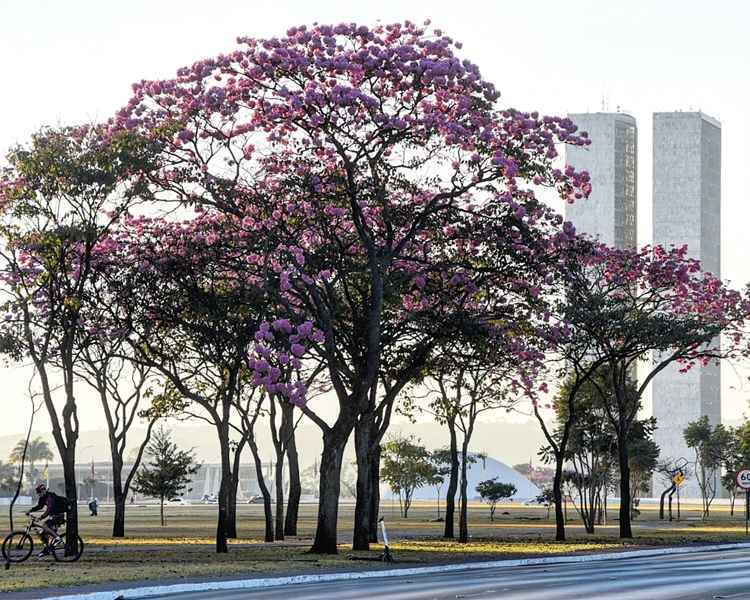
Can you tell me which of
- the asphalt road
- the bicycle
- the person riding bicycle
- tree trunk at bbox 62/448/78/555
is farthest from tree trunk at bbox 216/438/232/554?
the asphalt road

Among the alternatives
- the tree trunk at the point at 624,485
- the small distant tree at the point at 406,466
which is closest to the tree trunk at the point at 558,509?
the tree trunk at the point at 624,485

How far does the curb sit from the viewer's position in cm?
2461

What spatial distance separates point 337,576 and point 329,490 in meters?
9.51

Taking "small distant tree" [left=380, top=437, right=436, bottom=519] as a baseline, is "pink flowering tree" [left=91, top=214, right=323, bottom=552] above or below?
above

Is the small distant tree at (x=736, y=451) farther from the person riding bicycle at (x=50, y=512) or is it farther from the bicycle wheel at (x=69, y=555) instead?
the person riding bicycle at (x=50, y=512)

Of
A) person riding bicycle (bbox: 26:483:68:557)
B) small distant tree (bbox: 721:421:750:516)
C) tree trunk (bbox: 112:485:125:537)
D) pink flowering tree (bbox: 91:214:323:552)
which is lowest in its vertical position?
tree trunk (bbox: 112:485:125:537)

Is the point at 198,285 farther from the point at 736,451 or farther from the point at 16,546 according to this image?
the point at 736,451

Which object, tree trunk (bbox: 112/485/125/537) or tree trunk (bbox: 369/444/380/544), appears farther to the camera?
tree trunk (bbox: 112/485/125/537)

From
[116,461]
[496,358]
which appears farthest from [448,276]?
[116,461]

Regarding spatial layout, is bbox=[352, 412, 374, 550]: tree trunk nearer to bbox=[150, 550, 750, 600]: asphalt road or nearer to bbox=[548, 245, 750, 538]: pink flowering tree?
A: bbox=[150, 550, 750, 600]: asphalt road

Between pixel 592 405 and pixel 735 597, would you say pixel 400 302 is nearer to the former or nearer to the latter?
pixel 735 597

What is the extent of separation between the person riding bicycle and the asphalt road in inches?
315

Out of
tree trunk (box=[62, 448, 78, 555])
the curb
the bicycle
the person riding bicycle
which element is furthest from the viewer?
tree trunk (box=[62, 448, 78, 555])

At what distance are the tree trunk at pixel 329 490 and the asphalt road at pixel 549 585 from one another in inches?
268
